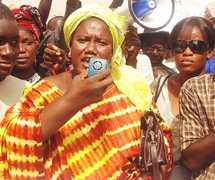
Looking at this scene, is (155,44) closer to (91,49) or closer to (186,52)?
(186,52)

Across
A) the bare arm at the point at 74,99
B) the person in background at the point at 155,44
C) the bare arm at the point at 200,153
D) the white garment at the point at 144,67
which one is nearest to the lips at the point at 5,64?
the bare arm at the point at 74,99

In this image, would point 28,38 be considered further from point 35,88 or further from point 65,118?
point 65,118

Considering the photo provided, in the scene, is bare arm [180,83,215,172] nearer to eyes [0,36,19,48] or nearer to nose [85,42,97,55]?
nose [85,42,97,55]

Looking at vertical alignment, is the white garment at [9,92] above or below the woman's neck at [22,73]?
above

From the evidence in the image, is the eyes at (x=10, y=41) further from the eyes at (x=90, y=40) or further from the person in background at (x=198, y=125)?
the person in background at (x=198, y=125)

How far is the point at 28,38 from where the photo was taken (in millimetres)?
3359

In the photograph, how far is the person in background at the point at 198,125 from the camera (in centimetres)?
224

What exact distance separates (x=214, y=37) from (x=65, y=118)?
1541 mm

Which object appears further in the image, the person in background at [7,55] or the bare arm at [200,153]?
the person in background at [7,55]

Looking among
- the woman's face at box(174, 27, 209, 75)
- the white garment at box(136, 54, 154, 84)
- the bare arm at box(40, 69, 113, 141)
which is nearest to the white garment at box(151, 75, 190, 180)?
the woman's face at box(174, 27, 209, 75)

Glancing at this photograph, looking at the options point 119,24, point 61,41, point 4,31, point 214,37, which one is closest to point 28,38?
point 61,41

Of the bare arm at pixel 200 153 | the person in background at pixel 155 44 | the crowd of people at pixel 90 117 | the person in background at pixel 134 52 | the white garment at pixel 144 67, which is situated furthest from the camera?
the person in background at pixel 155 44

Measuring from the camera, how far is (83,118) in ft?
7.37

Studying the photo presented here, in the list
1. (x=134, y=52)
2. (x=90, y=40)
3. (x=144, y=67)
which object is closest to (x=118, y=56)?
(x=90, y=40)
